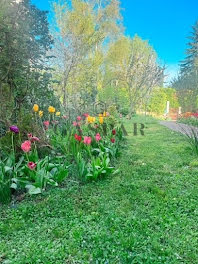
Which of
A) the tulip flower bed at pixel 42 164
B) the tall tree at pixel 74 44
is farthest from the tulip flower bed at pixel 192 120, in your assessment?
the tulip flower bed at pixel 42 164

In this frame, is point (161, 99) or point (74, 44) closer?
point (74, 44)

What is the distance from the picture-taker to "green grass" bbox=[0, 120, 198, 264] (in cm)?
154

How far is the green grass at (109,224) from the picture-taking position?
1.54 m

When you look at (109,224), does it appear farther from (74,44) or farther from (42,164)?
(74,44)

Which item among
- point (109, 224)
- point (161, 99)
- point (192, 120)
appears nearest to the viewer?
point (109, 224)

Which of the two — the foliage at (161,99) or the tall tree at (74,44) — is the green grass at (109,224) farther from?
the foliage at (161,99)

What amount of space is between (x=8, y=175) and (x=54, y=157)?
2.68 feet

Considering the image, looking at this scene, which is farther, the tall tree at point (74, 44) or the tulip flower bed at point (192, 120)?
the tulip flower bed at point (192, 120)

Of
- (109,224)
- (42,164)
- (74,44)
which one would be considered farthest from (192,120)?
(109,224)

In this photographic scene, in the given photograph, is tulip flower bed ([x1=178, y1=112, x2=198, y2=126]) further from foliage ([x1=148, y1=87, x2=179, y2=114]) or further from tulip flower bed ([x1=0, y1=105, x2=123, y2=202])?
tulip flower bed ([x1=0, y1=105, x2=123, y2=202])

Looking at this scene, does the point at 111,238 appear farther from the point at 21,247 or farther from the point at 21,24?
the point at 21,24

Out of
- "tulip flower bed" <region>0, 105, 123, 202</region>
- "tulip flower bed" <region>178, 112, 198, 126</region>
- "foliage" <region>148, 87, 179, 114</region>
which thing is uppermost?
"foliage" <region>148, 87, 179, 114</region>

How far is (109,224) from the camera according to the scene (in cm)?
189

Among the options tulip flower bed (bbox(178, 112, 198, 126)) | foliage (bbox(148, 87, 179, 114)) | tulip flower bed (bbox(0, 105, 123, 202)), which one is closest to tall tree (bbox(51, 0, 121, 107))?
tulip flower bed (bbox(0, 105, 123, 202))
